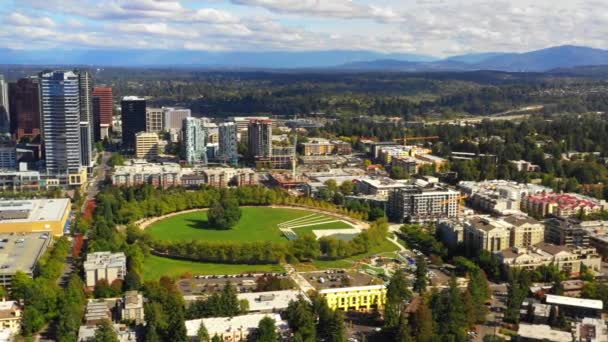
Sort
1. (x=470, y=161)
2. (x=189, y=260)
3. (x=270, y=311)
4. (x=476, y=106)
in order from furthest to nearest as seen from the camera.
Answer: (x=476, y=106)
(x=470, y=161)
(x=189, y=260)
(x=270, y=311)

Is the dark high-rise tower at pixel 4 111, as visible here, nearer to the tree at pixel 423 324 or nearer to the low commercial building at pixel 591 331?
the tree at pixel 423 324

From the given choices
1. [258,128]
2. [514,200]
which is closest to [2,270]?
[514,200]

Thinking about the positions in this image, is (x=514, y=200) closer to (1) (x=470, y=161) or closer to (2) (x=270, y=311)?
(1) (x=470, y=161)

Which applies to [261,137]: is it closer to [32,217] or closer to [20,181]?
[20,181]

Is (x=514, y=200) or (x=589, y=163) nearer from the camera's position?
(x=514, y=200)

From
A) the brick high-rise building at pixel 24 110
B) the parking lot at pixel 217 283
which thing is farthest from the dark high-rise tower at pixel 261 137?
the parking lot at pixel 217 283

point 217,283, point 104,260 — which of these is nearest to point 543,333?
point 217,283

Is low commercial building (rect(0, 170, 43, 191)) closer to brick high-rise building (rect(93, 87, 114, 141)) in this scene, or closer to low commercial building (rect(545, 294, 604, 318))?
Answer: brick high-rise building (rect(93, 87, 114, 141))

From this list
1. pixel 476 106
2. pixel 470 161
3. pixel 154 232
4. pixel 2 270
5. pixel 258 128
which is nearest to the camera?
pixel 2 270

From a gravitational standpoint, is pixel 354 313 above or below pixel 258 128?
below
